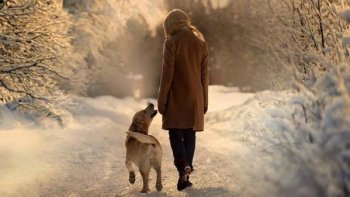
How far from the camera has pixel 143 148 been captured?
6664 millimetres

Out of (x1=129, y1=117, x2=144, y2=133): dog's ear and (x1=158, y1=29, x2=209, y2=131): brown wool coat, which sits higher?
(x1=158, y1=29, x2=209, y2=131): brown wool coat

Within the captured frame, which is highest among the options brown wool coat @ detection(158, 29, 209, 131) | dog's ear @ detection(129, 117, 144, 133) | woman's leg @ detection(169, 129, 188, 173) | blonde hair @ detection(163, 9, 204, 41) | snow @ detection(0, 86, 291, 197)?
blonde hair @ detection(163, 9, 204, 41)

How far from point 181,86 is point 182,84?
0.03 meters

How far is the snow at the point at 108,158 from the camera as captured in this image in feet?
22.2

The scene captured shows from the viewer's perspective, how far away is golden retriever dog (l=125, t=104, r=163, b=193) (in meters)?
6.63

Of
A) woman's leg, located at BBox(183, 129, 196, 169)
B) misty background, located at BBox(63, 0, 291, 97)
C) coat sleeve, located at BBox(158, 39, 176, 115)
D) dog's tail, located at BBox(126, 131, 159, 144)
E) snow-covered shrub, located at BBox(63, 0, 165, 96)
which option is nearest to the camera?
dog's tail, located at BBox(126, 131, 159, 144)

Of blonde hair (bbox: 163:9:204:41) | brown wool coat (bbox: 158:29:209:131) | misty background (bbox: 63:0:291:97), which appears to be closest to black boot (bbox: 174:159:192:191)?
brown wool coat (bbox: 158:29:209:131)

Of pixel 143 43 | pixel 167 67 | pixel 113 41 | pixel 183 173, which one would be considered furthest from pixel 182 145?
pixel 143 43

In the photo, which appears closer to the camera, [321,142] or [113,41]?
[321,142]

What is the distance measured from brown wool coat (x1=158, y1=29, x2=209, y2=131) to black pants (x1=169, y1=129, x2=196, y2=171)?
0.13 m

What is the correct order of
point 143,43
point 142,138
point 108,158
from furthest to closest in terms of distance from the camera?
point 143,43, point 108,158, point 142,138

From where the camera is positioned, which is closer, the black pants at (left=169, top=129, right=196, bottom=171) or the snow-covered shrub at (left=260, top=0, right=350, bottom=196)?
the snow-covered shrub at (left=260, top=0, right=350, bottom=196)

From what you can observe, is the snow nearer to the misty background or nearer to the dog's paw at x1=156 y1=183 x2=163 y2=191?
the dog's paw at x1=156 y1=183 x2=163 y2=191

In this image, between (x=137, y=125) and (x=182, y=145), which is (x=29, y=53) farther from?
(x=182, y=145)
